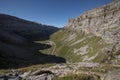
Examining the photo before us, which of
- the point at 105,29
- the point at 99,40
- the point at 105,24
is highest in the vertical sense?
the point at 105,24

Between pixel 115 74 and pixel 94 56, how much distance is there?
93.6 metres

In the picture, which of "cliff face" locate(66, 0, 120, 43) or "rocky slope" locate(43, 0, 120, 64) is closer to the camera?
"rocky slope" locate(43, 0, 120, 64)

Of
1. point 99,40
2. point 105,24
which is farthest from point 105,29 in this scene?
point 99,40

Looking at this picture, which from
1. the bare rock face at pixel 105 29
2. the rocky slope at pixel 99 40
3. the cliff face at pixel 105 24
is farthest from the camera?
the cliff face at pixel 105 24

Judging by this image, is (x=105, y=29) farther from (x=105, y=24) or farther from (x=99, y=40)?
(x=99, y=40)

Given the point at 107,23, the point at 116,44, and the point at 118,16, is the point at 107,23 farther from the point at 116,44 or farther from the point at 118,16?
the point at 116,44

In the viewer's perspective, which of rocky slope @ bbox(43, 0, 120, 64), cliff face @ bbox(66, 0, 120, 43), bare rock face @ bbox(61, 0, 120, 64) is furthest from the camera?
cliff face @ bbox(66, 0, 120, 43)

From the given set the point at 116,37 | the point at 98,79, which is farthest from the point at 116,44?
the point at 98,79

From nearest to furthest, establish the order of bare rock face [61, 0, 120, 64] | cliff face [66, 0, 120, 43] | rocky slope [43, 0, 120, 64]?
rocky slope [43, 0, 120, 64] < bare rock face [61, 0, 120, 64] < cliff face [66, 0, 120, 43]

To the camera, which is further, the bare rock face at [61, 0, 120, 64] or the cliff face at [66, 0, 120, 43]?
the cliff face at [66, 0, 120, 43]

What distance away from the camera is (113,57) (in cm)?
9769

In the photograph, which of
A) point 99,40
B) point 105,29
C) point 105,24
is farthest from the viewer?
point 105,24

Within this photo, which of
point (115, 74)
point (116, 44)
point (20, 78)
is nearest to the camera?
point (115, 74)

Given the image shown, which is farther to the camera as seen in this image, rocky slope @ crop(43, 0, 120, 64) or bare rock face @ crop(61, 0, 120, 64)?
bare rock face @ crop(61, 0, 120, 64)
